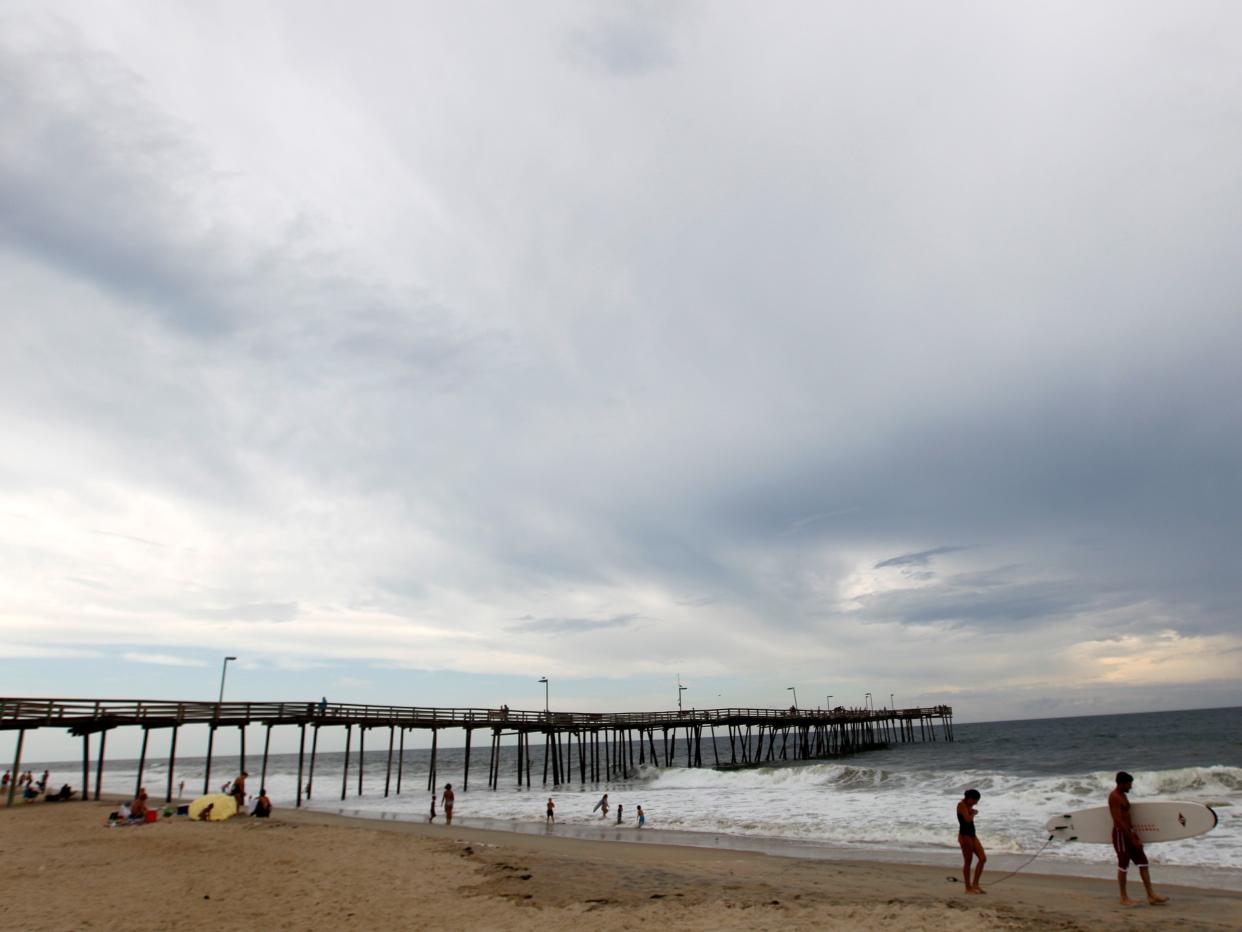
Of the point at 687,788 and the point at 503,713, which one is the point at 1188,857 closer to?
the point at 687,788

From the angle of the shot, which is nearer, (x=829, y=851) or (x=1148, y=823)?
(x=1148, y=823)

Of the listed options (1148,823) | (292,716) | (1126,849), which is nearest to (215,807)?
(292,716)

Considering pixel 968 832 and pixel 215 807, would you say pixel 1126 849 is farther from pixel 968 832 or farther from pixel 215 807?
pixel 215 807

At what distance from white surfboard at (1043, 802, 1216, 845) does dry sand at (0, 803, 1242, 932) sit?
950 mm

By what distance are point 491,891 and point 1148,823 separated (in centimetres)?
1073

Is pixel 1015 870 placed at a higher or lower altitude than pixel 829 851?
higher

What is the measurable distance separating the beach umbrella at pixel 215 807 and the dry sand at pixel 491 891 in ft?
12.5

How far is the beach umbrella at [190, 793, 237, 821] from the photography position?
22859mm

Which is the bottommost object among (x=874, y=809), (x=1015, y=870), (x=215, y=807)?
(x=874, y=809)

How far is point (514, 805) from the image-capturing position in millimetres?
Result: 34969

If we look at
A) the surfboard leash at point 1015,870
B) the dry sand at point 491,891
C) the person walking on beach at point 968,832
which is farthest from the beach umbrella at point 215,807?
the person walking on beach at point 968,832

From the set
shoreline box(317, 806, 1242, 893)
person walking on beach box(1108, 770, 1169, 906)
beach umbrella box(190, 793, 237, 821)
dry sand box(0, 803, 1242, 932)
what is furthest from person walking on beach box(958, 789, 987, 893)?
beach umbrella box(190, 793, 237, 821)

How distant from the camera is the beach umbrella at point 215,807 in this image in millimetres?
22859

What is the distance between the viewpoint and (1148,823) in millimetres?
12023
